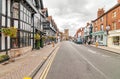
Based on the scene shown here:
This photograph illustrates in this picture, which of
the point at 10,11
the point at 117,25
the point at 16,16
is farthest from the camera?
the point at 117,25

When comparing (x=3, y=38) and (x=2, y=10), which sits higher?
(x=2, y=10)

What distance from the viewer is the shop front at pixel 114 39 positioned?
30.7m

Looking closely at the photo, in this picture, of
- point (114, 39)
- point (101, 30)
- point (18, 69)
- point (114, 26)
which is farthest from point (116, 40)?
point (18, 69)


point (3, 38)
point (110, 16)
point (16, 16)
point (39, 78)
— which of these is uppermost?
point (110, 16)

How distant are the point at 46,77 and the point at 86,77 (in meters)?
2.10

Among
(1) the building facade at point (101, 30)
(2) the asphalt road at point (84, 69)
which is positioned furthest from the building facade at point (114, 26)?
(2) the asphalt road at point (84, 69)

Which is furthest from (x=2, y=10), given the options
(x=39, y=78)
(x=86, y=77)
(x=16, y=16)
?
(x=86, y=77)

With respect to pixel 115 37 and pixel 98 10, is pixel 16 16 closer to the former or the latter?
pixel 115 37

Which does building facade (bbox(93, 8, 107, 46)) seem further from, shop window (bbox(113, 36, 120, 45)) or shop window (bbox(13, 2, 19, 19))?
shop window (bbox(13, 2, 19, 19))

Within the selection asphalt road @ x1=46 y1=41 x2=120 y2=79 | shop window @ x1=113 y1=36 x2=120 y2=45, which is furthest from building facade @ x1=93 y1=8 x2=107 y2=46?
asphalt road @ x1=46 y1=41 x2=120 y2=79

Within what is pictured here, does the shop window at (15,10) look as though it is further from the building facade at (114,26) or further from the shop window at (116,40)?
the shop window at (116,40)

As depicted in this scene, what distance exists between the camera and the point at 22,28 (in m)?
19.4

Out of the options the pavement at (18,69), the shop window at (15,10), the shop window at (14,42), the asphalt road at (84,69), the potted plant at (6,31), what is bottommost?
the asphalt road at (84,69)

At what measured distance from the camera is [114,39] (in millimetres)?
33000
